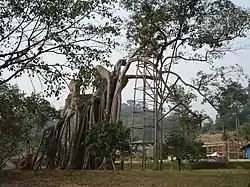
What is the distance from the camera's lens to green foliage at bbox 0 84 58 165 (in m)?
9.09

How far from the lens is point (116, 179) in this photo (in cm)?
970

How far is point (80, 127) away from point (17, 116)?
4.06m

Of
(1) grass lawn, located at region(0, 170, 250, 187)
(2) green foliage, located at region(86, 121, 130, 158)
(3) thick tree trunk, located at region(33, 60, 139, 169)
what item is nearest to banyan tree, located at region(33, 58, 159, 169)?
(3) thick tree trunk, located at region(33, 60, 139, 169)

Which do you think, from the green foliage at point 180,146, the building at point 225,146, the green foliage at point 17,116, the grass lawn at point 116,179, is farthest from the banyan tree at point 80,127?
the building at point 225,146

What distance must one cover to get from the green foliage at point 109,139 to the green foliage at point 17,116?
173cm

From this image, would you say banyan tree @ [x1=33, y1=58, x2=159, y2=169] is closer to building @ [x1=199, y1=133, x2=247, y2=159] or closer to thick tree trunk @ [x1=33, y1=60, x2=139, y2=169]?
thick tree trunk @ [x1=33, y1=60, x2=139, y2=169]

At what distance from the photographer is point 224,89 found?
46.5ft

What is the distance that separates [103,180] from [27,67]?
3.31 m

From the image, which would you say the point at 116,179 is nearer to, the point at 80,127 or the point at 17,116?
the point at 17,116

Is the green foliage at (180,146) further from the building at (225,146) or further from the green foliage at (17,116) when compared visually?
the building at (225,146)

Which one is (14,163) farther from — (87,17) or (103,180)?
(87,17)

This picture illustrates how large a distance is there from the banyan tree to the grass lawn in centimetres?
352

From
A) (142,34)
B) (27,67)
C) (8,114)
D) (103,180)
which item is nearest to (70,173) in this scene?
(103,180)

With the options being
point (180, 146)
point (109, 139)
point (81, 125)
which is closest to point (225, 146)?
point (180, 146)
